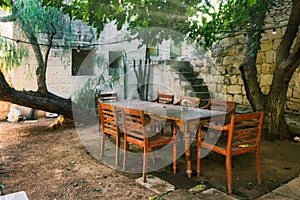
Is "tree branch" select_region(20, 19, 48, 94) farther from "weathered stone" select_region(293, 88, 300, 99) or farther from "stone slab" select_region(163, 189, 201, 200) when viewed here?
"weathered stone" select_region(293, 88, 300, 99)

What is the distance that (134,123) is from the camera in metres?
2.85

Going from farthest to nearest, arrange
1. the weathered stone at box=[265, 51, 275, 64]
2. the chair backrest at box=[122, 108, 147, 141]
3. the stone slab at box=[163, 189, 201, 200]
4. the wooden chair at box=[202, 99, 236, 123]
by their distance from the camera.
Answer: the weathered stone at box=[265, 51, 275, 64] → the wooden chair at box=[202, 99, 236, 123] → the chair backrest at box=[122, 108, 147, 141] → the stone slab at box=[163, 189, 201, 200]

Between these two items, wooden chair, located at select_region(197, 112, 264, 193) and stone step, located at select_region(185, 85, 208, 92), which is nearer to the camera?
wooden chair, located at select_region(197, 112, 264, 193)

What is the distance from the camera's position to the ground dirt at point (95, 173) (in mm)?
2533

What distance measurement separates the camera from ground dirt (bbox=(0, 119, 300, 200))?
2.53 m

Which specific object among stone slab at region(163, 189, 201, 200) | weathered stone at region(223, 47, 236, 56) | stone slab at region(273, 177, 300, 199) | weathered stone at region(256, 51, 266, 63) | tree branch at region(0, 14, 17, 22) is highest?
tree branch at region(0, 14, 17, 22)

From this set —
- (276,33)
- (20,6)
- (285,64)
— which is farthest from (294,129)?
(20,6)

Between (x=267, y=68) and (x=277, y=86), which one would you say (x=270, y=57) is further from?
(x=277, y=86)

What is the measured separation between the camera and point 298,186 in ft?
7.92

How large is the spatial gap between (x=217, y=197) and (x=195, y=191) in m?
0.23

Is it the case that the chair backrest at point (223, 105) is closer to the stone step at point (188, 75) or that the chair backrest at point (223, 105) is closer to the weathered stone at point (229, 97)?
the weathered stone at point (229, 97)

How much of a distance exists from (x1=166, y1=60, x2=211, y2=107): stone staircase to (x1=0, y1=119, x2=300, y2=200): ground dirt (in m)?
2.23

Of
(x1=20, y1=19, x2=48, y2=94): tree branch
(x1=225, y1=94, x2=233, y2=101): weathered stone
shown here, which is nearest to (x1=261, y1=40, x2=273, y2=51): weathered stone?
(x1=225, y1=94, x2=233, y2=101): weathered stone

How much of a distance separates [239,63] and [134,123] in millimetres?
3939
